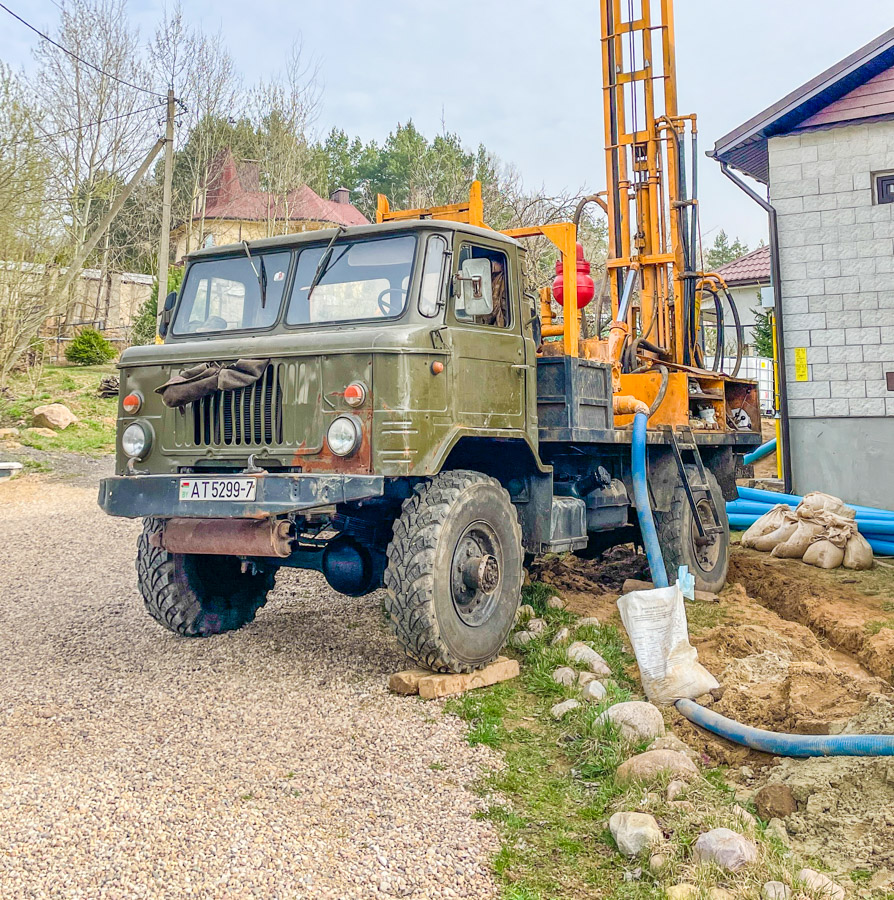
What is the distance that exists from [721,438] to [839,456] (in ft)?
13.0

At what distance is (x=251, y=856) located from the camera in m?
3.19

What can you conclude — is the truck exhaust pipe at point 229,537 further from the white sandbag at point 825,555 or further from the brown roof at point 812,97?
the brown roof at point 812,97

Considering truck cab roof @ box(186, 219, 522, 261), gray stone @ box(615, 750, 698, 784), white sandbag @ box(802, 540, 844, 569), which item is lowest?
gray stone @ box(615, 750, 698, 784)

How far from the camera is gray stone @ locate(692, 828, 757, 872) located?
3.02m

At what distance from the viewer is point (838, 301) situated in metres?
11.8

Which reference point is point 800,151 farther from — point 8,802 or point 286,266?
point 8,802

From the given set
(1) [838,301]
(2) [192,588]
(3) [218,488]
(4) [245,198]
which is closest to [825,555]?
(1) [838,301]

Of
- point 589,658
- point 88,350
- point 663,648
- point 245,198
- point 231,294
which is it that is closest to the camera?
point 663,648

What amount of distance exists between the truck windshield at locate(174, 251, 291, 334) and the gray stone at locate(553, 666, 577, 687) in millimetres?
2752

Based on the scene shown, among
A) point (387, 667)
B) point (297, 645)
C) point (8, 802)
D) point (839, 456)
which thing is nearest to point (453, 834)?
point (8, 802)

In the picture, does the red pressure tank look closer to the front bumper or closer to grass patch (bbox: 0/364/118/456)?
the front bumper

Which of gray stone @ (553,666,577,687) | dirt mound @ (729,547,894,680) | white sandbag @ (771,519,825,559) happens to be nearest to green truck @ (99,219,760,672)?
gray stone @ (553,666,577,687)

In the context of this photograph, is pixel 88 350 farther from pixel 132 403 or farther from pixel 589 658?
pixel 589 658

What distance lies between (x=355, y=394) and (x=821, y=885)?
3125mm
